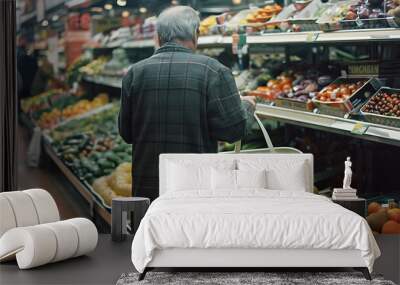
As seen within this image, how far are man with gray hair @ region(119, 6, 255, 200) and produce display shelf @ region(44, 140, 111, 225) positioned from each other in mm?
427

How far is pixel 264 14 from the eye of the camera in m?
8.00

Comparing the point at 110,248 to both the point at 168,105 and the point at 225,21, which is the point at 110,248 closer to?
the point at 168,105

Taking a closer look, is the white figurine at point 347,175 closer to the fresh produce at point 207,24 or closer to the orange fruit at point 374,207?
the orange fruit at point 374,207

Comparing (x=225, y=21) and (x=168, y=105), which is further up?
(x=225, y=21)

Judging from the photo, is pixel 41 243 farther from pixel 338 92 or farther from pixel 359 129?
pixel 338 92

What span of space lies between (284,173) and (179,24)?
1.84 m

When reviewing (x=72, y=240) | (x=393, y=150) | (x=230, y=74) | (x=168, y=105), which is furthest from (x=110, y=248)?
(x=393, y=150)

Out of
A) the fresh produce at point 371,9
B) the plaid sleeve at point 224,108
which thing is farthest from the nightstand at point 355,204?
the fresh produce at point 371,9

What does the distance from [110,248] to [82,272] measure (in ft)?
3.57

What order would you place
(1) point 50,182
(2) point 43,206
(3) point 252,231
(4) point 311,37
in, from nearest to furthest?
1. (3) point 252,231
2. (2) point 43,206
3. (4) point 311,37
4. (1) point 50,182

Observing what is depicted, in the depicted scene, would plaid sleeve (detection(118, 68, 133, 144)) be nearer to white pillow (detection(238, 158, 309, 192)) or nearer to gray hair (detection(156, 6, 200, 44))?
gray hair (detection(156, 6, 200, 44))

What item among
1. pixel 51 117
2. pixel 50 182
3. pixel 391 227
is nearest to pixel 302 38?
pixel 391 227

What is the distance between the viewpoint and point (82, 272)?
238 inches

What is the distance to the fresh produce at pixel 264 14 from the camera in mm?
7977
